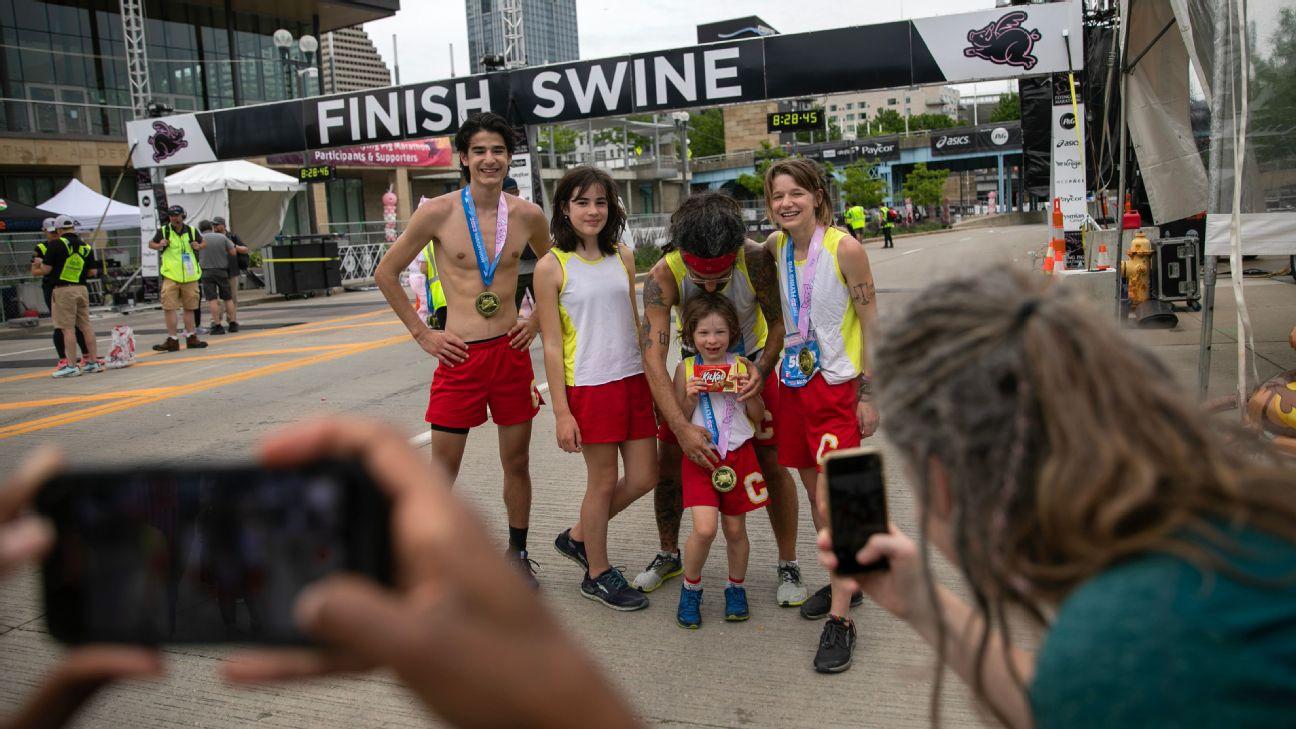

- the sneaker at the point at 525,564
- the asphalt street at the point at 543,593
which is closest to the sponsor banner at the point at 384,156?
the asphalt street at the point at 543,593

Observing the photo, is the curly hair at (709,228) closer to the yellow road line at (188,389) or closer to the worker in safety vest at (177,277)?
the yellow road line at (188,389)

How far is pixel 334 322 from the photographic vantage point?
18.5m

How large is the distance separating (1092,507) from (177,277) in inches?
596

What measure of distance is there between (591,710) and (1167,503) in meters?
0.76

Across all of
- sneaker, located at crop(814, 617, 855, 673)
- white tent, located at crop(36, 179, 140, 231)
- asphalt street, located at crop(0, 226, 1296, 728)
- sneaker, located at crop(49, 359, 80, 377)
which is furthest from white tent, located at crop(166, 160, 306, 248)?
sneaker, located at crop(814, 617, 855, 673)

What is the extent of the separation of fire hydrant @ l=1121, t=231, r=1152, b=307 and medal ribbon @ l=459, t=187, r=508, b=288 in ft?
30.2

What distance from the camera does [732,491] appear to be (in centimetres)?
428

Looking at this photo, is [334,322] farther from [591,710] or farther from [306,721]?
[591,710]

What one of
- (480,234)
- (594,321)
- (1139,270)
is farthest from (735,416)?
(1139,270)

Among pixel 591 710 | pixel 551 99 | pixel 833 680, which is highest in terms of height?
pixel 551 99

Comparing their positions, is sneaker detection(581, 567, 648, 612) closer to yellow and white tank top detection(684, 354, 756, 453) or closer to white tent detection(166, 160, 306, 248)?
yellow and white tank top detection(684, 354, 756, 453)

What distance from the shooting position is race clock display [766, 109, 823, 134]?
21.8 m

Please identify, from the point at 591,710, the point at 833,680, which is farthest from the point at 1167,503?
the point at 833,680

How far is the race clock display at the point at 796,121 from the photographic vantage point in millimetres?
21781
